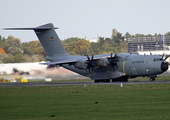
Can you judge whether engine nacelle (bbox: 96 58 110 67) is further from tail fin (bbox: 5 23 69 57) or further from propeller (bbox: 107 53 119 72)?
tail fin (bbox: 5 23 69 57)

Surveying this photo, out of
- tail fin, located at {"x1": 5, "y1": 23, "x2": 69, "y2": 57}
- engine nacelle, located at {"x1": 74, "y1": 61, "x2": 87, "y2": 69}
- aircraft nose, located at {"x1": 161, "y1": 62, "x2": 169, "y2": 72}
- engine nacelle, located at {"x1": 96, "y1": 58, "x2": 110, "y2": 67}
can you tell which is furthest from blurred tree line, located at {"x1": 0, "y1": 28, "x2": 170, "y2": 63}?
aircraft nose, located at {"x1": 161, "y1": 62, "x2": 169, "y2": 72}

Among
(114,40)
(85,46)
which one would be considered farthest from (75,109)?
(114,40)

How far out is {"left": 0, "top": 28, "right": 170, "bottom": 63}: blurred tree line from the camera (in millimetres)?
67200

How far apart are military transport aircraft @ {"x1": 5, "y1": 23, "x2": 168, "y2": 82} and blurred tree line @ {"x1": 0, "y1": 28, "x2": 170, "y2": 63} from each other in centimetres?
2055

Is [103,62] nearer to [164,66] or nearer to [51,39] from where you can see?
[164,66]

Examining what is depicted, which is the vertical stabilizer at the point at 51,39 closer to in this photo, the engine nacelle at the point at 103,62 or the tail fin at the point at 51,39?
the tail fin at the point at 51,39

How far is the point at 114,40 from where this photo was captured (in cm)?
14988

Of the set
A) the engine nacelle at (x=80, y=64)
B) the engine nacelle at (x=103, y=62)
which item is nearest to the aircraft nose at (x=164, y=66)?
the engine nacelle at (x=103, y=62)


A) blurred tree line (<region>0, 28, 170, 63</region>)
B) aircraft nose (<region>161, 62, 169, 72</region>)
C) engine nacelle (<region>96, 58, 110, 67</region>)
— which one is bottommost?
aircraft nose (<region>161, 62, 169, 72</region>)

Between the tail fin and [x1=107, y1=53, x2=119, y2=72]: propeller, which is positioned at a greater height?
the tail fin

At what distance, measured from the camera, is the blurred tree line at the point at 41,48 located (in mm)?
67200

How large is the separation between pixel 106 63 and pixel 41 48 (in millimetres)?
63021

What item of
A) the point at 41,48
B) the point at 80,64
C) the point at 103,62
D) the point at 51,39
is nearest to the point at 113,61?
Answer: the point at 103,62

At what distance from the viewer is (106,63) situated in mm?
40281
